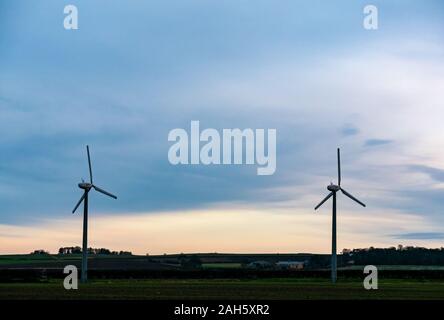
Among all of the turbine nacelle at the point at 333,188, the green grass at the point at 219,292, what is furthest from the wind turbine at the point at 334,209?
the green grass at the point at 219,292

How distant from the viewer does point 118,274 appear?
188 m

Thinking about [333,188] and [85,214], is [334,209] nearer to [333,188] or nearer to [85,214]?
[333,188]

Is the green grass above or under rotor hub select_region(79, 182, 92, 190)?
under

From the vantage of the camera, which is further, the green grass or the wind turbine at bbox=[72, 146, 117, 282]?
the wind turbine at bbox=[72, 146, 117, 282]

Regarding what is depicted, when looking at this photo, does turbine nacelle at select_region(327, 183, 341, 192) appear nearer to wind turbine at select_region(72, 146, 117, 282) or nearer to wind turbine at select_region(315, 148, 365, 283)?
wind turbine at select_region(315, 148, 365, 283)

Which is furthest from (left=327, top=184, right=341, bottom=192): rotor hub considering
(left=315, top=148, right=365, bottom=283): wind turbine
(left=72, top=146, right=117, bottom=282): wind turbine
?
(left=72, top=146, right=117, bottom=282): wind turbine

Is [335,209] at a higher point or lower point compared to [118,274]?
higher

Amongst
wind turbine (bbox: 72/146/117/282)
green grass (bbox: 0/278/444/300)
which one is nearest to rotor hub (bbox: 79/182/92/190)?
wind turbine (bbox: 72/146/117/282)

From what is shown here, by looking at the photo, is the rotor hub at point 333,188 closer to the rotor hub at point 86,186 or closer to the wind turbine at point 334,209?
the wind turbine at point 334,209
